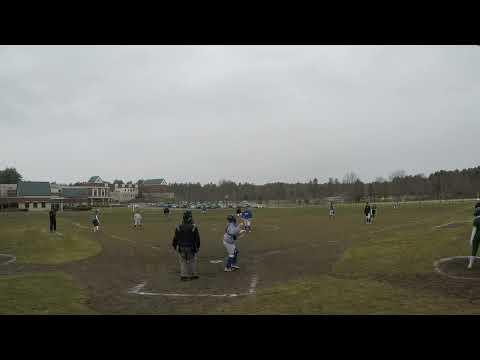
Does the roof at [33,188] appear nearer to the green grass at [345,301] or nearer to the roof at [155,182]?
the roof at [155,182]

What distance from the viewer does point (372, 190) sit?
127m

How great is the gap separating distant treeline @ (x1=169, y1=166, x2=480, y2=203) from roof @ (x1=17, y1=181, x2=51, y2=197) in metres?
67.2

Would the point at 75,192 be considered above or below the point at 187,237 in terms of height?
above

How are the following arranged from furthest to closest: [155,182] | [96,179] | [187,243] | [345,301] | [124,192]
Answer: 1. [155,182]
2. [124,192]
3. [96,179]
4. [187,243]
5. [345,301]

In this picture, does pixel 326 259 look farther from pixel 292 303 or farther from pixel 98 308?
pixel 98 308

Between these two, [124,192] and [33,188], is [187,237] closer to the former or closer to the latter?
[33,188]

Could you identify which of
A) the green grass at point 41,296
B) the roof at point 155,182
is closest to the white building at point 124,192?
the roof at point 155,182

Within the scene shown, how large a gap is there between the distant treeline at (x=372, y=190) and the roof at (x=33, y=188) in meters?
67.2

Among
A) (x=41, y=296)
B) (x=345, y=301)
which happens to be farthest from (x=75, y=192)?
(x=345, y=301)

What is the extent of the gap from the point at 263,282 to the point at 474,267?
715cm

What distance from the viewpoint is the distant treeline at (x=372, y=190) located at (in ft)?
372

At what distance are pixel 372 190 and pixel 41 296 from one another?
130 meters

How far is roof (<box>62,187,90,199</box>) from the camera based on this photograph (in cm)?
12268
